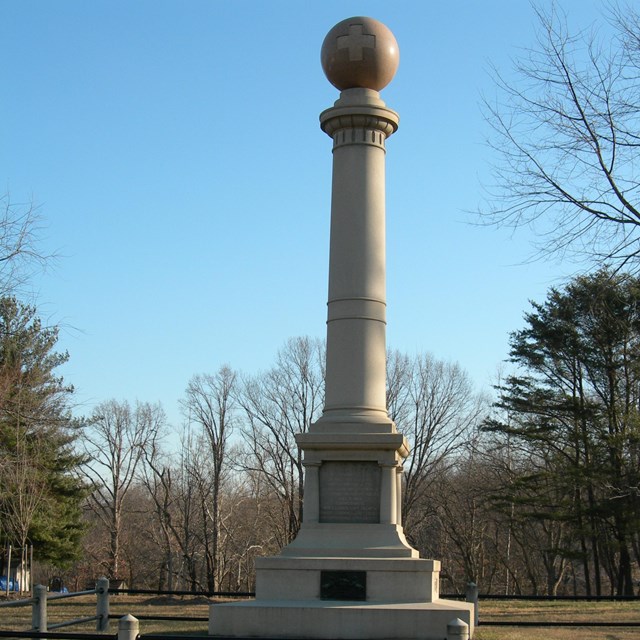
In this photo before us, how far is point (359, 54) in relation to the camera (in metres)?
14.5

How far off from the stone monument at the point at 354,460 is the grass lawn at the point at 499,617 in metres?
1.43

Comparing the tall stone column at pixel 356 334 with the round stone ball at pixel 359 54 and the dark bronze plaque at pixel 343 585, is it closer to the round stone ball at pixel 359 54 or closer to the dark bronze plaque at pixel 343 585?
the round stone ball at pixel 359 54

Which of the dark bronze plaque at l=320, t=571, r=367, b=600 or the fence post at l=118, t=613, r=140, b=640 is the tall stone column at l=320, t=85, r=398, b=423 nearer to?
the dark bronze plaque at l=320, t=571, r=367, b=600

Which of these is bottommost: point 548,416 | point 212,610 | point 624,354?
point 212,610

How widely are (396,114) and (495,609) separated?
12.0 metres

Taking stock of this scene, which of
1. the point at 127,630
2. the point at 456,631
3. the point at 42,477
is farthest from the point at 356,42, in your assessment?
the point at 42,477

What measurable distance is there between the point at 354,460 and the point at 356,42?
6568mm

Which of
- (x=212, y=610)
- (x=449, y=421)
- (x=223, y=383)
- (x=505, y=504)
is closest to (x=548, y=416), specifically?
(x=505, y=504)

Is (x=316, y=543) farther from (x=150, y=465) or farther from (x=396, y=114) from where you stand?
(x=150, y=465)

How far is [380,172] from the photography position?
14.4 meters

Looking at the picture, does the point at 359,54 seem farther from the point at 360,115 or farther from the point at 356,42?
the point at 360,115

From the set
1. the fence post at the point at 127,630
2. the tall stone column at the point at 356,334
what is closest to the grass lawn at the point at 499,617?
the tall stone column at the point at 356,334

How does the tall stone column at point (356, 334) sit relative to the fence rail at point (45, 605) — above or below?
above

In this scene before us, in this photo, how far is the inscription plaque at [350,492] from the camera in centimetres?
1305
